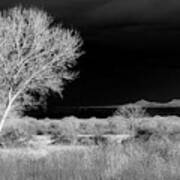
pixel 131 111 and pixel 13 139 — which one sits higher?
pixel 131 111

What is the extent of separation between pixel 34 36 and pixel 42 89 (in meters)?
3.75

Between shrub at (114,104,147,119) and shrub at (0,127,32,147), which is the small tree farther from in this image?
shrub at (114,104,147,119)

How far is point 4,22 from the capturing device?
29109 millimetres

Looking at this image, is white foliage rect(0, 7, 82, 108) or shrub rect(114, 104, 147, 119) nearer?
white foliage rect(0, 7, 82, 108)

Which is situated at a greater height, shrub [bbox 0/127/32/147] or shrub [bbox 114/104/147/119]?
shrub [bbox 114/104/147/119]

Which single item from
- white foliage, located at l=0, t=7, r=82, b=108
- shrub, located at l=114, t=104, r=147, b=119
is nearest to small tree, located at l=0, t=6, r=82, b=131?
white foliage, located at l=0, t=7, r=82, b=108

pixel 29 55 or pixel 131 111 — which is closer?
pixel 29 55

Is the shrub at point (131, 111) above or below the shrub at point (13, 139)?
above

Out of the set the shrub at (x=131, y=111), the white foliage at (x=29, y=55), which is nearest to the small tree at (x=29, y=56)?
the white foliage at (x=29, y=55)

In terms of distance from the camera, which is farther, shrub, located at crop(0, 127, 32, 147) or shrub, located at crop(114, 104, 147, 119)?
shrub, located at crop(114, 104, 147, 119)

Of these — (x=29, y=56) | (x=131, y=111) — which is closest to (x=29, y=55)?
(x=29, y=56)

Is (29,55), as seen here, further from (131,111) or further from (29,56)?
(131,111)

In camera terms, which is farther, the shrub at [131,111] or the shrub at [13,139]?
the shrub at [131,111]

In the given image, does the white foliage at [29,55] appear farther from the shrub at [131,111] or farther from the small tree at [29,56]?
the shrub at [131,111]
